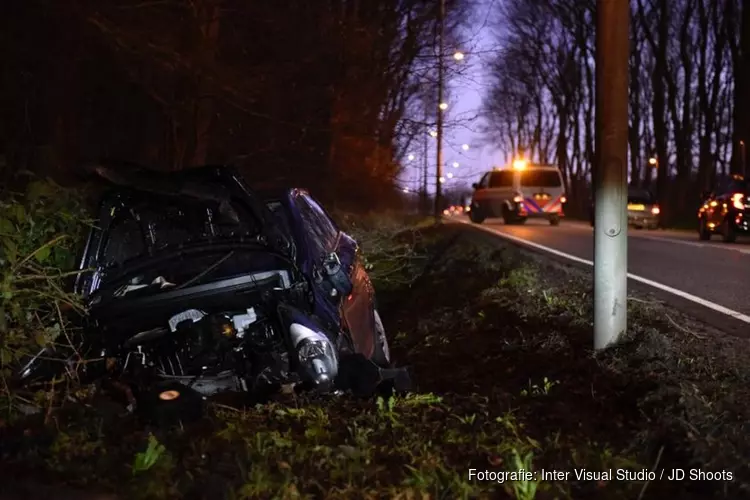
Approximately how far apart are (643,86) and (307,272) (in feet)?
142

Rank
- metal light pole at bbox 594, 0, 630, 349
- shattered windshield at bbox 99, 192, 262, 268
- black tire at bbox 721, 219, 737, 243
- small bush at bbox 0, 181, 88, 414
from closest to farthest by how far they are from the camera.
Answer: small bush at bbox 0, 181, 88, 414 < shattered windshield at bbox 99, 192, 262, 268 < metal light pole at bbox 594, 0, 630, 349 < black tire at bbox 721, 219, 737, 243

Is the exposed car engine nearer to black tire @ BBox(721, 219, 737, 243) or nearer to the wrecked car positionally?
the wrecked car

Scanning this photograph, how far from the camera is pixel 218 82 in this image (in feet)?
39.0

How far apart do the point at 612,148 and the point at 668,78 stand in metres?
34.4

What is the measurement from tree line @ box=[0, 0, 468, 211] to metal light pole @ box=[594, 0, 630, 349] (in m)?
6.26

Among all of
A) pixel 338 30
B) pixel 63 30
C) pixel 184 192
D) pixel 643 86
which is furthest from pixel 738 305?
pixel 643 86

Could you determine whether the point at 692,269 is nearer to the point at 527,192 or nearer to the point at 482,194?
the point at 527,192

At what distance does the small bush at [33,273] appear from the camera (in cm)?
448

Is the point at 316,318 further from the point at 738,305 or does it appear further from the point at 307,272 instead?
the point at 738,305

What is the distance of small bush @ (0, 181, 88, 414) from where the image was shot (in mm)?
4484

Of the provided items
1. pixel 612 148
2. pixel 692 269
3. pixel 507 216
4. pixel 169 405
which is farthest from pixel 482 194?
pixel 169 405

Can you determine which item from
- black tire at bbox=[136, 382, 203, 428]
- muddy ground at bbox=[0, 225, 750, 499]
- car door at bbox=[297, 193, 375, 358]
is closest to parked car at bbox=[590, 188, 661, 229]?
muddy ground at bbox=[0, 225, 750, 499]

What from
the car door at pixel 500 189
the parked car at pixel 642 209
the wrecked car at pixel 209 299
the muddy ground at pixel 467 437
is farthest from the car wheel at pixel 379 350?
the parked car at pixel 642 209

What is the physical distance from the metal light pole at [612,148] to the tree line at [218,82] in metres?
6.26
